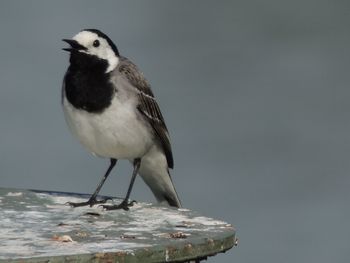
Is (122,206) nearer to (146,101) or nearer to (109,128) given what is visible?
(109,128)

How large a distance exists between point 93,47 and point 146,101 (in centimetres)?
54

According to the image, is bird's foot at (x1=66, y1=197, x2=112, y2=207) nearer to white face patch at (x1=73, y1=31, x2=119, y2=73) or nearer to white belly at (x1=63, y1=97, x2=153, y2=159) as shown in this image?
white belly at (x1=63, y1=97, x2=153, y2=159)

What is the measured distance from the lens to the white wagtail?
7.58 m

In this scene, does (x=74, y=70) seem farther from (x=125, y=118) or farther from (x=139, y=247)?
(x=139, y=247)

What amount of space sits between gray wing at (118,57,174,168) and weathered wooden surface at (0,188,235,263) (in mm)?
1294

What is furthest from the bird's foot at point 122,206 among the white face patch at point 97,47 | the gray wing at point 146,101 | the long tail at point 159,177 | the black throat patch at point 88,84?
the long tail at point 159,177

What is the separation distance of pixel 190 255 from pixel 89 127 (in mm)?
2621

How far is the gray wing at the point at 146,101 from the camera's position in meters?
7.90

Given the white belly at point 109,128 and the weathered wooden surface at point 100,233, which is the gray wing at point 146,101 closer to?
the white belly at point 109,128

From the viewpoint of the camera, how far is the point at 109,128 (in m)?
7.58

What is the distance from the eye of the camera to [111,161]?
335 inches

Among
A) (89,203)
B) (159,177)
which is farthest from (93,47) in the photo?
(89,203)

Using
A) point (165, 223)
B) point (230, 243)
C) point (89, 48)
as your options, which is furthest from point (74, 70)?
point (230, 243)

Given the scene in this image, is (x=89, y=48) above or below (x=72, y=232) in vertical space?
above
